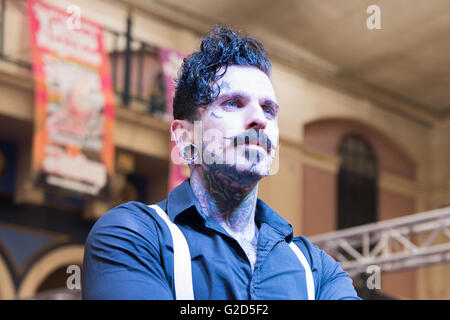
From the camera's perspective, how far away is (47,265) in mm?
6527

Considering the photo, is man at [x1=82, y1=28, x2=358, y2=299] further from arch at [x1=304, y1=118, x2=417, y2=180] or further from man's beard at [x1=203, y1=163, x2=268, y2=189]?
arch at [x1=304, y1=118, x2=417, y2=180]

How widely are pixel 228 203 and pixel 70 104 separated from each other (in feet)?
16.6

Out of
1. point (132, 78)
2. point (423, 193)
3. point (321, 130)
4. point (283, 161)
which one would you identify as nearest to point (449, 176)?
point (423, 193)

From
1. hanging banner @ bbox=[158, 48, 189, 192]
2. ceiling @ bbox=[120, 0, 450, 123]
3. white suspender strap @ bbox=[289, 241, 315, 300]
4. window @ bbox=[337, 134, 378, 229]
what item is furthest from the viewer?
window @ bbox=[337, 134, 378, 229]

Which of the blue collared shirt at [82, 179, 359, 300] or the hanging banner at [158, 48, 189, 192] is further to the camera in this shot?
the hanging banner at [158, 48, 189, 192]

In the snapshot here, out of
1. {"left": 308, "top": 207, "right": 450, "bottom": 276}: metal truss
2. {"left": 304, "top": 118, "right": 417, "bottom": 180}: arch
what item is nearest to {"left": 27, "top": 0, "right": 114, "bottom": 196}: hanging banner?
{"left": 308, "top": 207, "right": 450, "bottom": 276}: metal truss

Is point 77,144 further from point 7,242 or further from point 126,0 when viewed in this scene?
point 126,0

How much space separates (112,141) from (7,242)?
1.49 metres

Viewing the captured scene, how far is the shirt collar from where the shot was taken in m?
1.02

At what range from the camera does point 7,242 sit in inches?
248

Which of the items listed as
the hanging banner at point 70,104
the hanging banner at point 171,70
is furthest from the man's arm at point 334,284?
the hanging banner at point 171,70

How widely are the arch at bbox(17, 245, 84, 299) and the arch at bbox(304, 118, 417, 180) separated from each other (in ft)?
12.5

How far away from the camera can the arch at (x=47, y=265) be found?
248 inches

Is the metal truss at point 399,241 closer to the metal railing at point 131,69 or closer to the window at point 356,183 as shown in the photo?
the window at point 356,183
